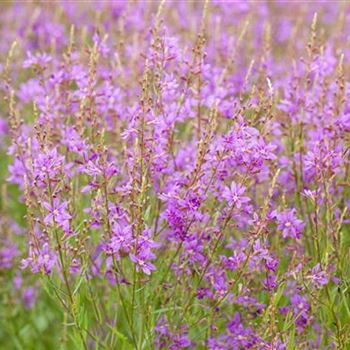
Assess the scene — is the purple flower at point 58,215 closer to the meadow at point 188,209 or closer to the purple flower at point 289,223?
the meadow at point 188,209

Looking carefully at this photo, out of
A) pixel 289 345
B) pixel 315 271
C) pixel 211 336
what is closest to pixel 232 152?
pixel 315 271

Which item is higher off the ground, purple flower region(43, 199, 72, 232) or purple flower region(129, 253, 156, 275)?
purple flower region(43, 199, 72, 232)

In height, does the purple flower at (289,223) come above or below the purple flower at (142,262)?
above

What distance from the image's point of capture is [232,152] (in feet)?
8.78

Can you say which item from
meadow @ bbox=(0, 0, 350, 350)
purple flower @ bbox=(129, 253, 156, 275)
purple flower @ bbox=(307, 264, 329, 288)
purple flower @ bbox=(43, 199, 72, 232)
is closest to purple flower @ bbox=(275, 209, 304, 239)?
meadow @ bbox=(0, 0, 350, 350)

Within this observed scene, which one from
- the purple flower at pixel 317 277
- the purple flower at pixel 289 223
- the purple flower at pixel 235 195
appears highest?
the purple flower at pixel 235 195

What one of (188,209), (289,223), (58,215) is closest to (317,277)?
→ (289,223)

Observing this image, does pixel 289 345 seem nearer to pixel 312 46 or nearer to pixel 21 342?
pixel 312 46

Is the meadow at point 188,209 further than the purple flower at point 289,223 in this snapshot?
No

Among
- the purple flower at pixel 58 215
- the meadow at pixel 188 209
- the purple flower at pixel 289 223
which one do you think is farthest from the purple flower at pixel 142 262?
the purple flower at pixel 289 223

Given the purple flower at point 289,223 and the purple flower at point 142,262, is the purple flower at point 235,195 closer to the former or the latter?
the purple flower at point 289,223

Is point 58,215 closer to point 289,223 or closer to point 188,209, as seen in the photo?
point 188,209

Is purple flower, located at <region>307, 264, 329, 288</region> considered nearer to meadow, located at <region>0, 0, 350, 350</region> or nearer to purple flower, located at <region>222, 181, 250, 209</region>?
meadow, located at <region>0, 0, 350, 350</region>

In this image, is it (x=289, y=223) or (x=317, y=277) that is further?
(x=289, y=223)
